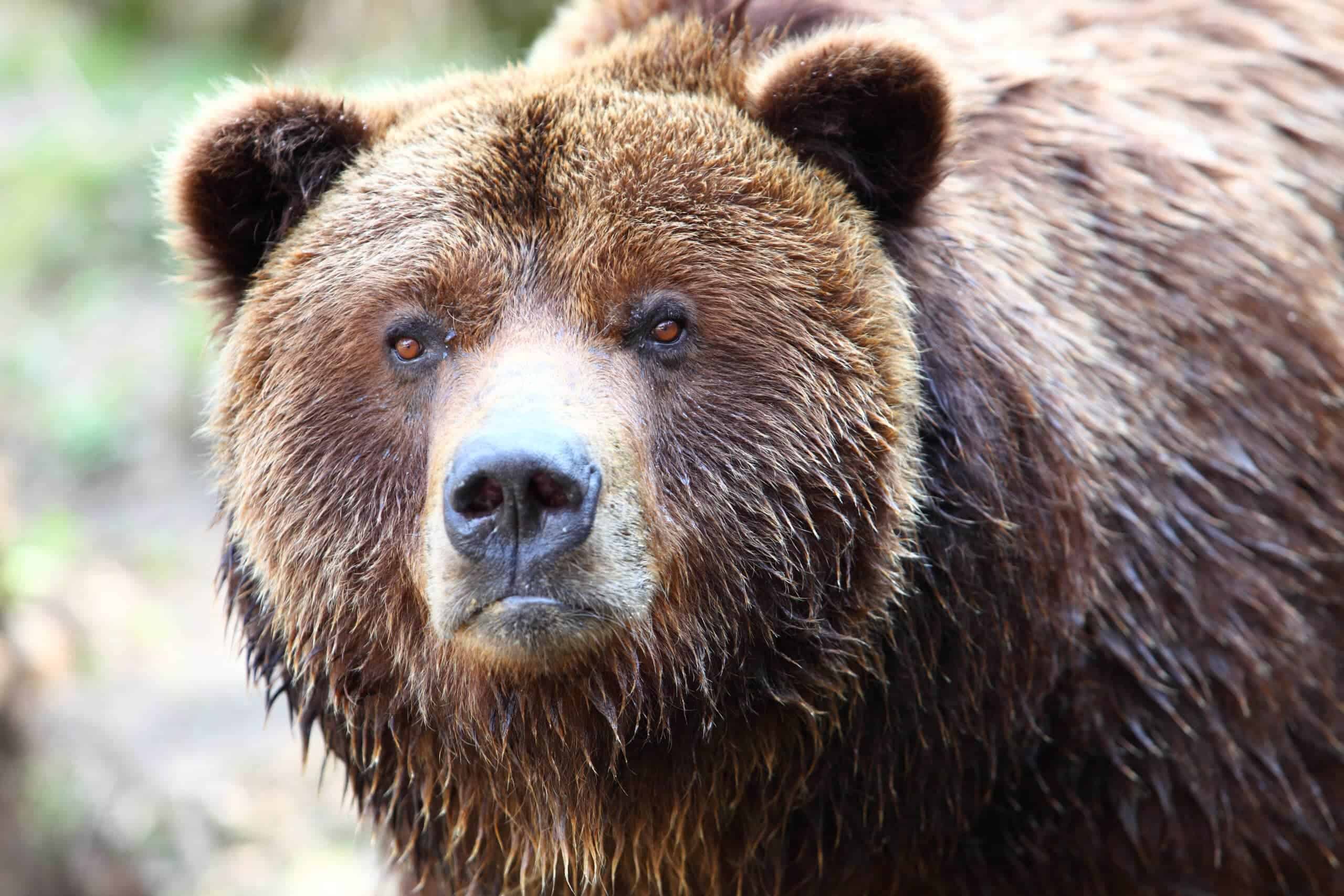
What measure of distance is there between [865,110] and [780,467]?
861 mm

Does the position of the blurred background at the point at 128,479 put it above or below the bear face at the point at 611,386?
below

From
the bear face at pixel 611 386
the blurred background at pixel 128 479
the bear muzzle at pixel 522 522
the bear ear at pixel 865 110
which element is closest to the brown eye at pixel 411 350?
the bear face at pixel 611 386

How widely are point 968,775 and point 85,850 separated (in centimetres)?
545

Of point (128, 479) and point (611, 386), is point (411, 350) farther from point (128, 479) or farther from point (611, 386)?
point (128, 479)

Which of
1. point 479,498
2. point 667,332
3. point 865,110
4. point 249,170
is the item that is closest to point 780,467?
point 667,332

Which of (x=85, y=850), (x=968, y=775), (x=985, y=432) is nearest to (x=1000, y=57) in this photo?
(x=985, y=432)

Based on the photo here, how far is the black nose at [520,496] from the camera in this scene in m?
2.90

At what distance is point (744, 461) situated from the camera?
10.9ft

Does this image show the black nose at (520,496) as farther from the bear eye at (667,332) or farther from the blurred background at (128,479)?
the blurred background at (128,479)

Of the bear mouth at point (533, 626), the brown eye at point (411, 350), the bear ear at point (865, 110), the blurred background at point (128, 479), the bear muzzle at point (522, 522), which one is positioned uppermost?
the bear ear at point (865, 110)

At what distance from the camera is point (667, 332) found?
3.33 meters

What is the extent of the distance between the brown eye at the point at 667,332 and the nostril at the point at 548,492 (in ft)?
1.78

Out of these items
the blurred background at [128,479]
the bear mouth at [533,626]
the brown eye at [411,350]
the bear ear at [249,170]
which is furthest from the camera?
the blurred background at [128,479]

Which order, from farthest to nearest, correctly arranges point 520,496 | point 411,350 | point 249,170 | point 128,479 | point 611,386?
point 128,479 → point 249,170 → point 411,350 → point 611,386 → point 520,496
